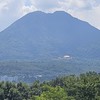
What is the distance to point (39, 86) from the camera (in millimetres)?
80188

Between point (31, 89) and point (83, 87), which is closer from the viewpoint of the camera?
point (83, 87)

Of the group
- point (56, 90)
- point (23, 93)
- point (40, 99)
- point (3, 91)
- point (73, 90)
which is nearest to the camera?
point (40, 99)

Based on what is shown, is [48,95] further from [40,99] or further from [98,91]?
[98,91]

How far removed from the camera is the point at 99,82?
177ft

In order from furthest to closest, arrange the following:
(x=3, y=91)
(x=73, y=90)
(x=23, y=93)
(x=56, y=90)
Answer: (x=23, y=93), (x=3, y=91), (x=73, y=90), (x=56, y=90)

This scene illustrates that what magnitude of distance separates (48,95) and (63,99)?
93.5 inches

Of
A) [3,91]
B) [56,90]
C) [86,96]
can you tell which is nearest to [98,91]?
[86,96]

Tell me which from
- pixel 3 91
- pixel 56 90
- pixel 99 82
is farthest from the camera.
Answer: pixel 3 91

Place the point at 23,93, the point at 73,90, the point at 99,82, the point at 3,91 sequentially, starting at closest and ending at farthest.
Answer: the point at 99,82 → the point at 73,90 → the point at 3,91 → the point at 23,93

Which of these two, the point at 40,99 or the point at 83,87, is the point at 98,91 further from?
the point at 40,99

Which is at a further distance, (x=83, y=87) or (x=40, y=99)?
(x=83, y=87)

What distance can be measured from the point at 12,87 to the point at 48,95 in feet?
83.2

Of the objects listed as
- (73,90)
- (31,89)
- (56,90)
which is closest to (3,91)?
(31,89)

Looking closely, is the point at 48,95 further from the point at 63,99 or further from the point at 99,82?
the point at 99,82
